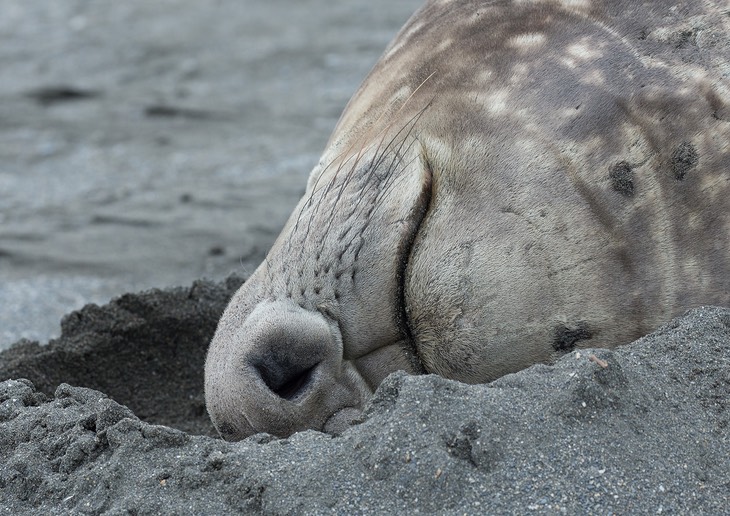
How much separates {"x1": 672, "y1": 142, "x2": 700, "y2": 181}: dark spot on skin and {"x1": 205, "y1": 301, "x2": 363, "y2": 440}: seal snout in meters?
0.87

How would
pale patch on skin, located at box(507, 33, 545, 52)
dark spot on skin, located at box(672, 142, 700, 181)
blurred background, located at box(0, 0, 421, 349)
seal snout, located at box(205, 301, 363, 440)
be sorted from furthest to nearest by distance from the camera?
blurred background, located at box(0, 0, 421, 349), pale patch on skin, located at box(507, 33, 545, 52), dark spot on skin, located at box(672, 142, 700, 181), seal snout, located at box(205, 301, 363, 440)

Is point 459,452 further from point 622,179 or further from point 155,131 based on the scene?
point 155,131

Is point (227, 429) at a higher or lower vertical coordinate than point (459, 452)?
lower

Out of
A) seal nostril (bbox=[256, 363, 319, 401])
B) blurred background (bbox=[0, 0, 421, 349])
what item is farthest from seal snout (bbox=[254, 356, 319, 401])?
blurred background (bbox=[0, 0, 421, 349])

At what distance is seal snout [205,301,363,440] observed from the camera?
2.42 metres

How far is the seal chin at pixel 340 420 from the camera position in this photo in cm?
243

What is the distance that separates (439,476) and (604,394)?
0.41 meters

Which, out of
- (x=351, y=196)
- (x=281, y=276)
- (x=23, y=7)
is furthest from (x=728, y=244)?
(x=23, y=7)

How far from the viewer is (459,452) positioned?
2.09 metres

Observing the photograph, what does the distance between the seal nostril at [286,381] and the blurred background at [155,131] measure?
→ 1.25m

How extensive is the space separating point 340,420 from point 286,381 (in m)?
0.15

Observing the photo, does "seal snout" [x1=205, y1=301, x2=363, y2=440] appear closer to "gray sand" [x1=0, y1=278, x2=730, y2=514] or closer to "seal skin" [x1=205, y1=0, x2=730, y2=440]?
"seal skin" [x1=205, y1=0, x2=730, y2=440]

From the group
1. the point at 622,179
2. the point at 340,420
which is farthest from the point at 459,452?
the point at 622,179

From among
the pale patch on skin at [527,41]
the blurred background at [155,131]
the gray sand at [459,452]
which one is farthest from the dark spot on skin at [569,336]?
the blurred background at [155,131]
